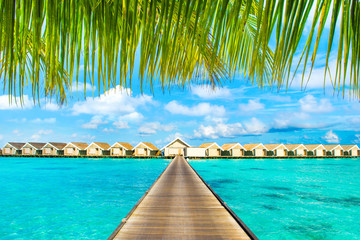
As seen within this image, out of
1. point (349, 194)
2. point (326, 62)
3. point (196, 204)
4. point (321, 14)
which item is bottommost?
point (349, 194)

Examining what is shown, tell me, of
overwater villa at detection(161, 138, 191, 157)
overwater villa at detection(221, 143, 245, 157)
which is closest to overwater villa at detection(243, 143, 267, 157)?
overwater villa at detection(221, 143, 245, 157)

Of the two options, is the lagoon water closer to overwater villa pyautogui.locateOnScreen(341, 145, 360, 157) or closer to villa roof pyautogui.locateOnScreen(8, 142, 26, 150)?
villa roof pyautogui.locateOnScreen(8, 142, 26, 150)

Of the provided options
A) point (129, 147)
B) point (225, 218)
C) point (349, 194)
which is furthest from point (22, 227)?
point (129, 147)

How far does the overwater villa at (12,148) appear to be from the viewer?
6081cm

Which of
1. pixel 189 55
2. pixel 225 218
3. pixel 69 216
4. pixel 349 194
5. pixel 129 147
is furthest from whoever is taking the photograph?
pixel 129 147

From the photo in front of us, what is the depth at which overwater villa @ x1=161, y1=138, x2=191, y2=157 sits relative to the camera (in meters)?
52.8

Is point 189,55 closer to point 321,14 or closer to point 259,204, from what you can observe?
point 321,14

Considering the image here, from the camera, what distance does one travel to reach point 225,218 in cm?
573

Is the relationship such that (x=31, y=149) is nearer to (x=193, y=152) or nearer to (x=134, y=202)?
(x=193, y=152)

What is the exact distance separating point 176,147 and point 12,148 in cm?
3988

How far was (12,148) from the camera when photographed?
60.9 m

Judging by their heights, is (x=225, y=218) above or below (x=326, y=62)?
below

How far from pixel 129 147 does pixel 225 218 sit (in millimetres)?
53818

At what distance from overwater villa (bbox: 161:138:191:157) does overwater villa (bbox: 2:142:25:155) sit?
3585 cm
